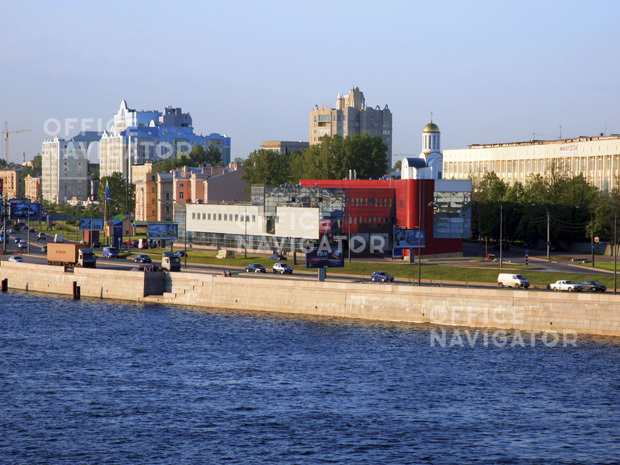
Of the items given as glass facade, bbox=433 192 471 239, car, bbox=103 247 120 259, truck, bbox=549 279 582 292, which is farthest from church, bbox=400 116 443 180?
truck, bbox=549 279 582 292

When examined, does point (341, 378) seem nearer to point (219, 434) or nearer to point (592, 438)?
point (219, 434)

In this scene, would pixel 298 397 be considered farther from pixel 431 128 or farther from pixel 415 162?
pixel 431 128

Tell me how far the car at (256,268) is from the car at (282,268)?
A: 52.7 inches

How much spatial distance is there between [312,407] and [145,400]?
31.3 ft

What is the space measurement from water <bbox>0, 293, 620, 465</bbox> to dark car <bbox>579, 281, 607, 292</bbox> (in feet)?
46.3

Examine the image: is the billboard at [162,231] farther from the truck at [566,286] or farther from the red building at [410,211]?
the truck at [566,286]

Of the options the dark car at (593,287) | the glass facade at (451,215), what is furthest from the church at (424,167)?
the dark car at (593,287)

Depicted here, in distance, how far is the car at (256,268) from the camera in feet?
330

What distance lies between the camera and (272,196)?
121 m

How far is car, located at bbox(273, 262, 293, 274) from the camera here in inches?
3896

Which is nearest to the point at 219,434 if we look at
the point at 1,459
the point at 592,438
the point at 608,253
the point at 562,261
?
the point at 1,459

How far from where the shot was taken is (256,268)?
100938 mm

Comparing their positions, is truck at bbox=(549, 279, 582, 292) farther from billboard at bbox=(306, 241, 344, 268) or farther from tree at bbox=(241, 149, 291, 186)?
tree at bbox=(241, 149, 291, 186)

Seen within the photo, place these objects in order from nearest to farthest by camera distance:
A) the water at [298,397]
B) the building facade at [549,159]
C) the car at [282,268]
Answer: the water at [298,397] → the car at [282,268] → the building facade at [549,159]
